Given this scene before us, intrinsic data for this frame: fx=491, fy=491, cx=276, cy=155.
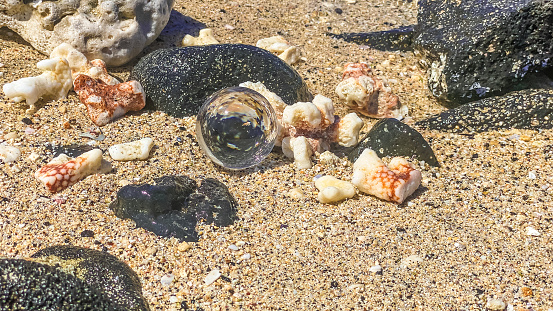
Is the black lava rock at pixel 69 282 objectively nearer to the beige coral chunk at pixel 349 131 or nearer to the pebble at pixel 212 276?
the pebble at pixel 212 276

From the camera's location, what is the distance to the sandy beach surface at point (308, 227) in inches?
94.7

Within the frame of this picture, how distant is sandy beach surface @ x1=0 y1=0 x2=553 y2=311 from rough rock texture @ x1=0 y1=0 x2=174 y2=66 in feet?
1.35

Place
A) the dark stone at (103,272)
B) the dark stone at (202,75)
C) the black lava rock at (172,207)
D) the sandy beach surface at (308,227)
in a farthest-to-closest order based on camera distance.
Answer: the dark stone at (202,75)
the black lava rock at (172,207)
the sandy beach surface at (308,227)
the dark stone at (103,272)

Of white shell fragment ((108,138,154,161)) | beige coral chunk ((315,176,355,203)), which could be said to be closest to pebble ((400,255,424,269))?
beige coral chunk ((315,176,355,203))

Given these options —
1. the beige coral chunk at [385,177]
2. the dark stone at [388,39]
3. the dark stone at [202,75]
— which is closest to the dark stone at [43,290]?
the beige coral chunk at [385,177]

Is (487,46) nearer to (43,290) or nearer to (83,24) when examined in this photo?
(83,24)

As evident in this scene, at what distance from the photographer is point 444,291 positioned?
2.41m

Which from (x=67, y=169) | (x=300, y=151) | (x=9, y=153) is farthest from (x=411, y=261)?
(x=9, y=153)

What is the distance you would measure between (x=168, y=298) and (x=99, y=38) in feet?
8.03

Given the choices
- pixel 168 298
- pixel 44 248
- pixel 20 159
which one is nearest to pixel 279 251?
pixel 168 298

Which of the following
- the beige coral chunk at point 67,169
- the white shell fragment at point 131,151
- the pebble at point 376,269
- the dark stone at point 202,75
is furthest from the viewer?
the dark stone at point 202,75

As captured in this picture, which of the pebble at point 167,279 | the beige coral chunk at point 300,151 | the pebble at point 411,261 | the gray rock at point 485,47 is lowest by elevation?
the pebble at point 167,279

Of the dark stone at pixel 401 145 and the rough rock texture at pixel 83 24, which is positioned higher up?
the dark stone at pixel 401 145

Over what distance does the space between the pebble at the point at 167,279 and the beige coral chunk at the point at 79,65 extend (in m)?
1.88
